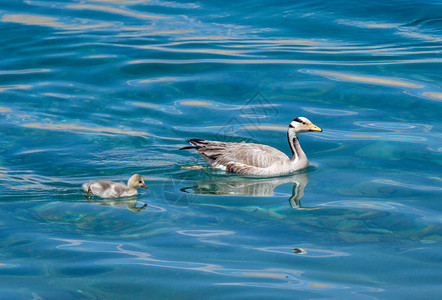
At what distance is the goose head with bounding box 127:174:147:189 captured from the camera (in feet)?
39.0

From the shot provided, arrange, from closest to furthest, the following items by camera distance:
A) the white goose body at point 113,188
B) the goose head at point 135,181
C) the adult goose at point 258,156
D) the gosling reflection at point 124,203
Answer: the gosling reflection at point 124,203 < the white goose body at point 113,188 < the goose head at point 135,181 < the adult goose at point 258,156

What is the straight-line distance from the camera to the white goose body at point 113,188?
38.3ft

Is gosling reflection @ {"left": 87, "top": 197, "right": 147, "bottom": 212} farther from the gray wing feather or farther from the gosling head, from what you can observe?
the gosling head

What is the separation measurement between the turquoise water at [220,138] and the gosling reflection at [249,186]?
58 millimetres

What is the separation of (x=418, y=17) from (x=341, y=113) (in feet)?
35.8

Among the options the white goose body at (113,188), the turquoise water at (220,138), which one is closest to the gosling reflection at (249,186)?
the turquoise water at (220,138)

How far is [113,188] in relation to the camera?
11.8 m

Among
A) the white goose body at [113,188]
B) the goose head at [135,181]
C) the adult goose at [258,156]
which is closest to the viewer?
the white goose body at [113,188]

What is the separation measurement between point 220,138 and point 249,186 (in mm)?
3203

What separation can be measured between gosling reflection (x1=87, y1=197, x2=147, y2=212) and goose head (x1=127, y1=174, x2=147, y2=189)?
0.26m

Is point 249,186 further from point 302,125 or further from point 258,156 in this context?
point 302,125

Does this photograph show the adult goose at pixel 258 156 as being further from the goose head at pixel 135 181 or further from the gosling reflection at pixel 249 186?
the goose head at pixel 135 181

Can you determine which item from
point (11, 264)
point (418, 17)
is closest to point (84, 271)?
point (11, 264)

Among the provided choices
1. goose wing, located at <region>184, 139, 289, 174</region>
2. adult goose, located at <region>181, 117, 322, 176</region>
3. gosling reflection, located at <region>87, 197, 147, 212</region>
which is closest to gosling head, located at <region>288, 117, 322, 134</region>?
adult goose, located at <region>181, 117, 322, 176</region>
